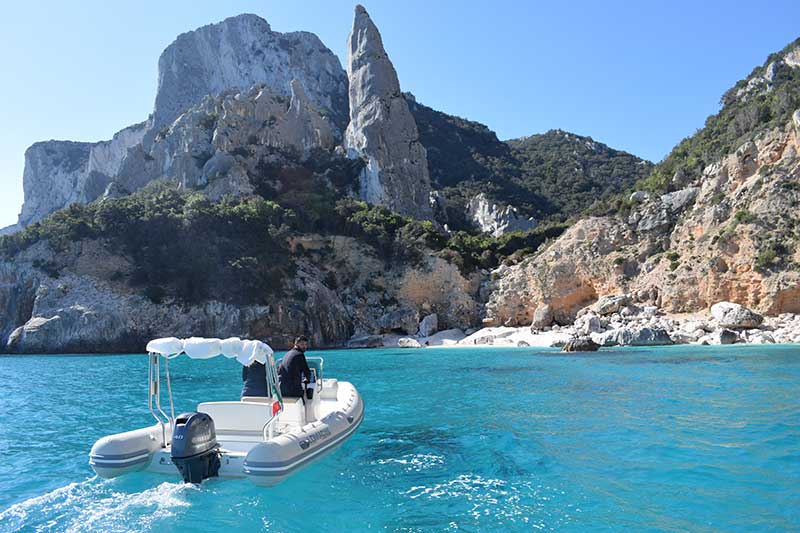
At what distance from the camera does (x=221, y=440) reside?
873 cm

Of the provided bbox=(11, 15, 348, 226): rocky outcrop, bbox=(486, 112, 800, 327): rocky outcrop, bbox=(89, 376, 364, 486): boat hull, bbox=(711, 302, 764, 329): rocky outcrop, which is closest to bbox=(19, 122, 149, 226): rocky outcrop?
bbox=(11, 15, 348, 226): rocky outcrop

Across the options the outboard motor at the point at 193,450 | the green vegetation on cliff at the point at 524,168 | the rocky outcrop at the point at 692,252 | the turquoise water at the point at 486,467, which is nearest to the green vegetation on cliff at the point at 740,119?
the rocky outcrop at the point at 692,252

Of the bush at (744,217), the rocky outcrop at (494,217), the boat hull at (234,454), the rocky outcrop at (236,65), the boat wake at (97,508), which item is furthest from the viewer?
the rocky outcrop at (236,65)

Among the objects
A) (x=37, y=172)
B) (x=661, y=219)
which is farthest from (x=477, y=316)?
(x=37, y=172)

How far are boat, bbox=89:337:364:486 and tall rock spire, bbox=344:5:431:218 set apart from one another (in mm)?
61046

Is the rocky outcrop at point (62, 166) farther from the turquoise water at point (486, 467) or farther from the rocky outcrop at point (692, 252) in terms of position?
the turquoise water at point (486, 467)

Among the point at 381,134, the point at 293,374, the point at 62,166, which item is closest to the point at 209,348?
the point at 293,374

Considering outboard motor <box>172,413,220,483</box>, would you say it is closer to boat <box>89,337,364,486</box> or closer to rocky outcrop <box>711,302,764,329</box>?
boat <box>89,337,364,486</box>

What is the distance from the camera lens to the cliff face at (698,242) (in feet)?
122

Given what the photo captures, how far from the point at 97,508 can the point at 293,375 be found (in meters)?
3.90

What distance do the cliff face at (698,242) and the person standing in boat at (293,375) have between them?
36163 millimetres

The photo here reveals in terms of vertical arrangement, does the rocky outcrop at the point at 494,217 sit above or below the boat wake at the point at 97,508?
above

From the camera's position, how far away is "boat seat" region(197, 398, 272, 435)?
8.83 meters

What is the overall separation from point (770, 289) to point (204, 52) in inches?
4014
